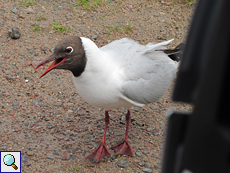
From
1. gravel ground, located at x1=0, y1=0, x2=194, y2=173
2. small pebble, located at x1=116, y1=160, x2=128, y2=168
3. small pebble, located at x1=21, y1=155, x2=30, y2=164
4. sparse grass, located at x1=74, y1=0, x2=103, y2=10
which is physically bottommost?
small pebble, located at x1=116, y1=160, x2=128, y2=168

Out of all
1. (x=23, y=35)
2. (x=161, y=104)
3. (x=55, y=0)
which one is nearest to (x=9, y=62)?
(x=23, y=35)

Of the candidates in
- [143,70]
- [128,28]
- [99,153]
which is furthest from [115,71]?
[128,28]

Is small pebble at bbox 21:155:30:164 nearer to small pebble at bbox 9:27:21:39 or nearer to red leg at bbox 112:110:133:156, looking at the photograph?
→ red leg at bbox 112:110:133:156

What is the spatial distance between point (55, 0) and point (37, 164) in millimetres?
3842

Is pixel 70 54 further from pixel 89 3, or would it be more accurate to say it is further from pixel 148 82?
pixel 89 3

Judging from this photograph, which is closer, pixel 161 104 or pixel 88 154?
pixel 88 154

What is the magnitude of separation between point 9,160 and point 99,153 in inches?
39.8

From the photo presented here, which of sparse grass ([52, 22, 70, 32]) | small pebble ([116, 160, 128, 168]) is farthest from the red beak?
sparse grass ([52, 22, 70, 32])

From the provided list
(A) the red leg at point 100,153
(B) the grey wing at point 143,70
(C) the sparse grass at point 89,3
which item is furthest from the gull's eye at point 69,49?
(C) the sparse grass at point 89,3

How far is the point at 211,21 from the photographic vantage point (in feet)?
2.84

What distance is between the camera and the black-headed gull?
319 centimetres

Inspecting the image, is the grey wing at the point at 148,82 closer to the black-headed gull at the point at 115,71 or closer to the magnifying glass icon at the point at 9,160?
the black-headed gull at the point at 115,71

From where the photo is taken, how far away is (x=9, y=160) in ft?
12.0

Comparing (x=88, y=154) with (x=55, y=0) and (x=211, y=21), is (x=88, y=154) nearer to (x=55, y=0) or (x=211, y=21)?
(x=211, y=21)
